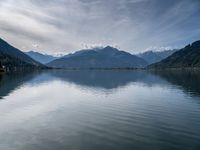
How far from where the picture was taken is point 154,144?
30.9 metres

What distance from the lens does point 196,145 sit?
99.5ft

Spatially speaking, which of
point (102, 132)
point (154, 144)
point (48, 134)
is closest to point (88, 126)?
point (102, 132)

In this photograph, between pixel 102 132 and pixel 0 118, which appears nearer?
pixel 102 132

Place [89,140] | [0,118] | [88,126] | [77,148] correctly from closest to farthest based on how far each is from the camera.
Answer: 1. [77,148]
2. [89,140]
3. [88,126]
4. [0,118]

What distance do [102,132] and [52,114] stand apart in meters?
18.5

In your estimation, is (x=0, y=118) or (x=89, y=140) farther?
(x=0, y=118)

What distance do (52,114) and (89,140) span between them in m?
21.0

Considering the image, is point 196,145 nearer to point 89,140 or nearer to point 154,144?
point 154,144

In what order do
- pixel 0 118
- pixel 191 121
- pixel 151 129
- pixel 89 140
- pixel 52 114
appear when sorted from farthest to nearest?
pixel 52 114
pixel 0 118
pixel 191 121
pixel 151 129
pixel 89 140

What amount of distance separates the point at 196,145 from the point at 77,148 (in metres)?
15.8

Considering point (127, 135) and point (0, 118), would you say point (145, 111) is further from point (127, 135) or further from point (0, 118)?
point (0, 118)

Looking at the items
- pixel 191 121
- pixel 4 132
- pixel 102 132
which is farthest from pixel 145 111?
pixel 4 132

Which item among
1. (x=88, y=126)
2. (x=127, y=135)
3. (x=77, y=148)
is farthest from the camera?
(x=88, y=126)

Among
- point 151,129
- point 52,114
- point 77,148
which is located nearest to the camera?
point 77,148
